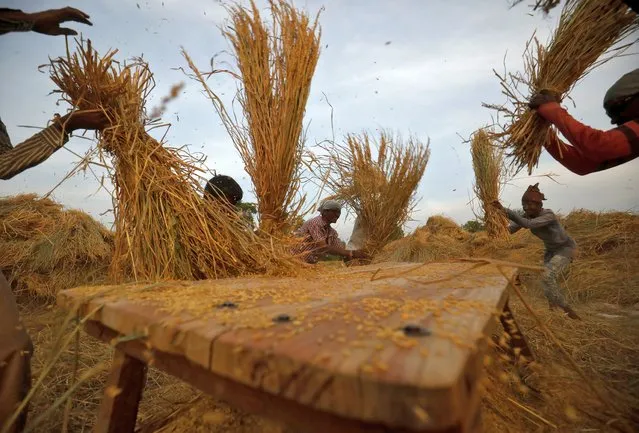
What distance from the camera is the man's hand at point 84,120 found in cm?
140

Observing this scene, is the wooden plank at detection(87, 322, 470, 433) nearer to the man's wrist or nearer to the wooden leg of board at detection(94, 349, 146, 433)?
the wooden leg of board at detection(94, 349, 146, 433)

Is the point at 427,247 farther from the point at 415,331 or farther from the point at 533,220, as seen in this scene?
the point at 415,331

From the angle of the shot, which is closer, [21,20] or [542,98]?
[21,20]

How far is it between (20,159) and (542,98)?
2899 millimetres

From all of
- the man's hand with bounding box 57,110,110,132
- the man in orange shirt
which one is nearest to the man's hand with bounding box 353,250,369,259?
the man in orange shirt

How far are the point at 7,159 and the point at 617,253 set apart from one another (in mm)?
7564

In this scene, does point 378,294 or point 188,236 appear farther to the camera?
point 188,236

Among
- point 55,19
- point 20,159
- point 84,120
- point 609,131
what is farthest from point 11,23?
point 609,131

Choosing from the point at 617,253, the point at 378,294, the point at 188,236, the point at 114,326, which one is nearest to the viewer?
the point at 114,326

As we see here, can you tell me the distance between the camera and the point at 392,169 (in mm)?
4504

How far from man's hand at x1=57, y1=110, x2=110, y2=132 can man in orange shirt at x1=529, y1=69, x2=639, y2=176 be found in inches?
102

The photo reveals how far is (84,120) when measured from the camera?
4.70ft

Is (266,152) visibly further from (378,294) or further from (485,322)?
(485,322)

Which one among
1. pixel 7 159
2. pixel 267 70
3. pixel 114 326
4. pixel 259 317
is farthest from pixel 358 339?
pixel 267 70
